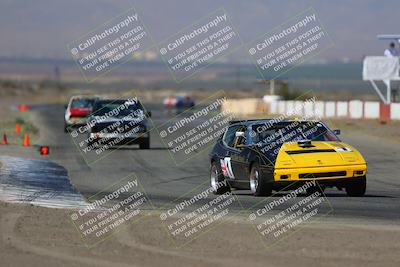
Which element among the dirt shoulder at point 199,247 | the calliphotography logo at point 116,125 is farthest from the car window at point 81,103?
the dirt shoulder at point 199,247

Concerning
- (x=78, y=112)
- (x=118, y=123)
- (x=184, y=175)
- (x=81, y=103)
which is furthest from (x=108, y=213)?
(x=81, y=103)

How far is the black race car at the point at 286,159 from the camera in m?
15.2

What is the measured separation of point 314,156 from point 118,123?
1556 cm

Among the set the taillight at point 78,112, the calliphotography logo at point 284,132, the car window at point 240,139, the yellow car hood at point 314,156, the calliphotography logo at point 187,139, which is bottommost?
the calliphotography logo at point 187,139

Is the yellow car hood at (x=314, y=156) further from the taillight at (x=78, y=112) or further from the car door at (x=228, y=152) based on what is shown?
the taillight at (x=78, y=112)

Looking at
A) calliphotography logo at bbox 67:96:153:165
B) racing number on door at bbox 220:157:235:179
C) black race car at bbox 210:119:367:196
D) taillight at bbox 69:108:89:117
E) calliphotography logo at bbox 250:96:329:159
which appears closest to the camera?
black race car at bbox 210:119:367:196

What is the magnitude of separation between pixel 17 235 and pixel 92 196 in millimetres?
6026

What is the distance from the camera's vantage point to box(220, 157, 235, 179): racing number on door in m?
16.9

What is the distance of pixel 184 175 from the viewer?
21.7 metres

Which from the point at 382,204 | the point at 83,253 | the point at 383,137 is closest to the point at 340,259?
the point at 83,253

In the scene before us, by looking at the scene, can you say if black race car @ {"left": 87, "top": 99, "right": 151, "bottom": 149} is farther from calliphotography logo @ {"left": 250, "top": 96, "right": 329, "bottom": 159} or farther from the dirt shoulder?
the dirt shoulder

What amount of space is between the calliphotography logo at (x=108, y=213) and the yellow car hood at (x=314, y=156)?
2256 millimetres

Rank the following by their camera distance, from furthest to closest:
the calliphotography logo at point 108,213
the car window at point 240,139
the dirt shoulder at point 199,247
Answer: the car window at point 240,139
the calliphotography logo at point 108,213
the dirt shoulder at point 199,247

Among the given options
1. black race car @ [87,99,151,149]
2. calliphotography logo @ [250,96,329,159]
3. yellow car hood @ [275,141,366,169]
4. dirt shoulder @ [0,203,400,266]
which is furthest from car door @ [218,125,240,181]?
black race car @ [87,99,151,149]
